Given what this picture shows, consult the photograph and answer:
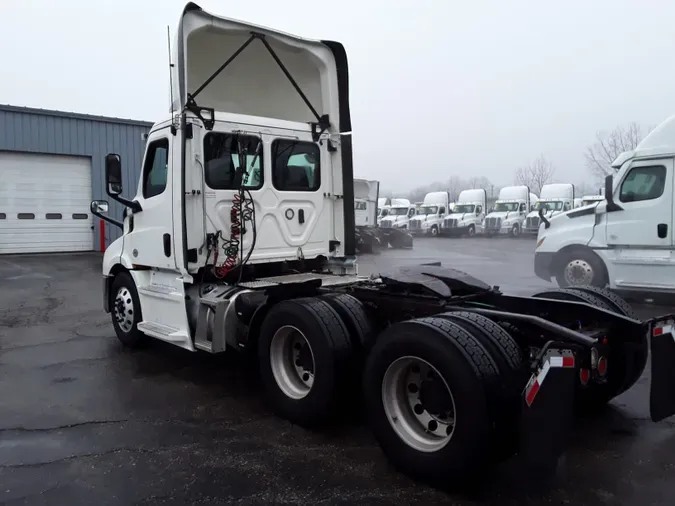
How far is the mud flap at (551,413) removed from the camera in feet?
9.83

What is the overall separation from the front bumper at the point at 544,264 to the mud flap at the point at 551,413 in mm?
8418

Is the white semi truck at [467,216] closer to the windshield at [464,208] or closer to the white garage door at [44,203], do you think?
the windshield at [464,208]

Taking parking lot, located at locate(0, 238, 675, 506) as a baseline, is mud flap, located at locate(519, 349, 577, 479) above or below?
above

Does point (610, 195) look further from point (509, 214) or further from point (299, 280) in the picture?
point (509, 214)

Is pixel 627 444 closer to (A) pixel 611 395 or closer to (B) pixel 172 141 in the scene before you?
(A) pixel 611 395

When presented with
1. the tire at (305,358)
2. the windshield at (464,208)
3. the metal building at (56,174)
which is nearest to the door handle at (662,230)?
the tire at (305,358)

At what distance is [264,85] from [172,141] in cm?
161

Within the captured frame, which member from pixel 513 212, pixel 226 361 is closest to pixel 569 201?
pixel 513 212

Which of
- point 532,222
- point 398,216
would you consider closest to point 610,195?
point 532,222

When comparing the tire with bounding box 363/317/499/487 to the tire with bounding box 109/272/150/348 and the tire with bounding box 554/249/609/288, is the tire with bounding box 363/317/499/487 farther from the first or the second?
the tire with bounding box 554/249/609/288

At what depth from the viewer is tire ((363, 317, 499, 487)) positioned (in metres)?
3.21

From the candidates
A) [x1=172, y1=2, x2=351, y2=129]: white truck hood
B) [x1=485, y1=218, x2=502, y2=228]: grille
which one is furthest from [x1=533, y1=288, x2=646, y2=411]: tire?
[x1=485, y1=218, x2=502, y2=228]: grille

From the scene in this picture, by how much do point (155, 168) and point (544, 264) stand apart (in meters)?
7.85

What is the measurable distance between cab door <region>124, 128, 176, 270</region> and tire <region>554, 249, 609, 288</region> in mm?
7240
